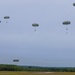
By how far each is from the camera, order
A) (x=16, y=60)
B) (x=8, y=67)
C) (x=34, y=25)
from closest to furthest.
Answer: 1. (x=34, y=25)
2. (x=16, y=60)
3. (x=8, y=67)

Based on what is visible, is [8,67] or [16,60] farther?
[8,67]

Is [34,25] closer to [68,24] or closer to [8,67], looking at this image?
[68,24]

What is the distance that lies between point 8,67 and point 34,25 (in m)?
105

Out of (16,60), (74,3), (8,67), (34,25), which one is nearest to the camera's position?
(74,3)

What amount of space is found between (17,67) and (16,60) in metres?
94.2

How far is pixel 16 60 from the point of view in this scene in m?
90.6

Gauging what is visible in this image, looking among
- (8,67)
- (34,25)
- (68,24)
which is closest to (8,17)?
(34,25)

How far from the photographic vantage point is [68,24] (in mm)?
76625

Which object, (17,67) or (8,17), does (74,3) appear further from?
(17,67)

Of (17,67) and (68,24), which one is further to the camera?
(17,67)

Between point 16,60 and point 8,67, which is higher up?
point 8,67

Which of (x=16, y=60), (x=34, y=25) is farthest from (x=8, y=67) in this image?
(x=34, y=25)

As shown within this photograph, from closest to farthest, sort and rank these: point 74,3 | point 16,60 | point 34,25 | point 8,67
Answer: point 74,3
point 34,25
point 16,60
point 8,67

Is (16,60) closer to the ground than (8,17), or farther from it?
closer to the ground
